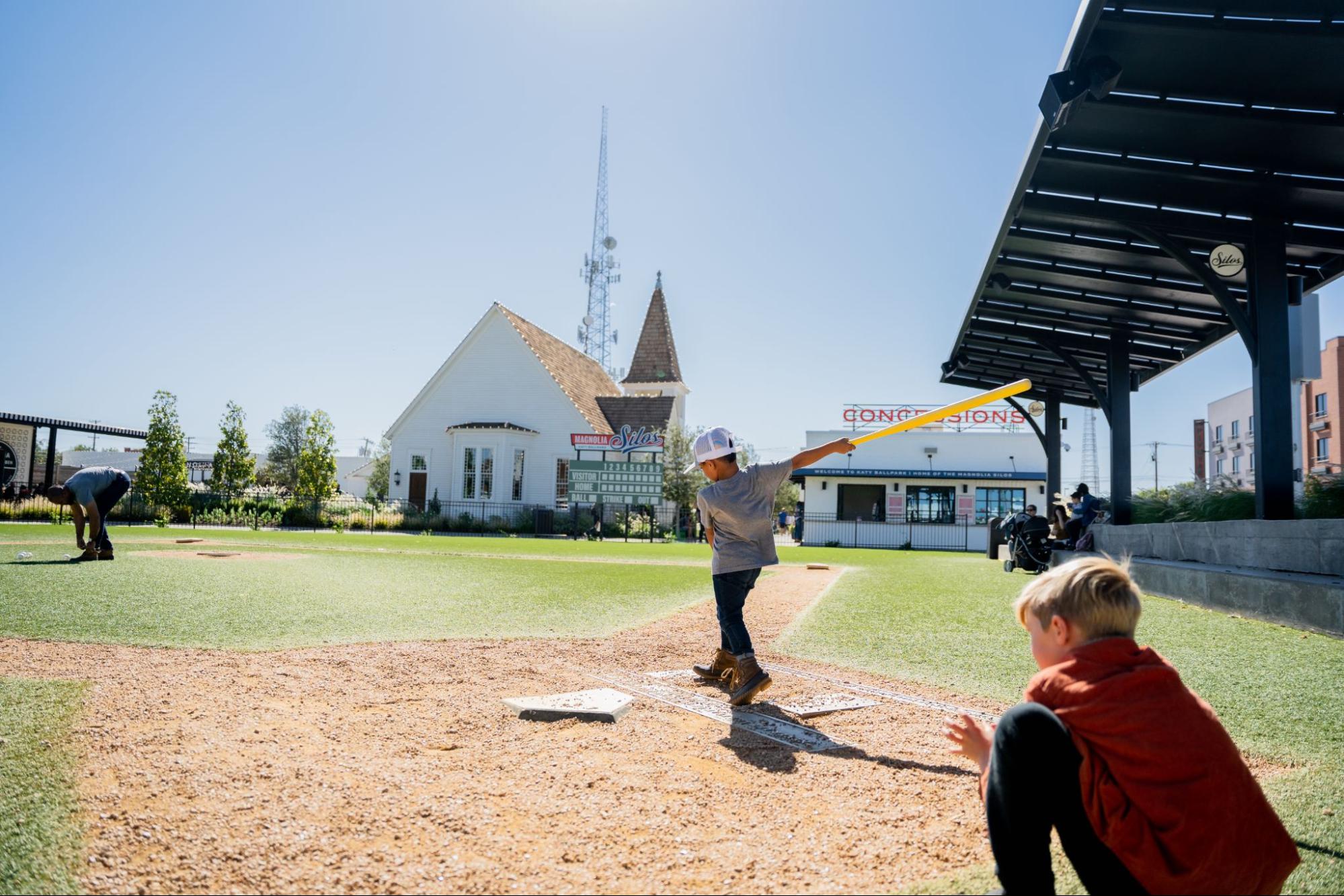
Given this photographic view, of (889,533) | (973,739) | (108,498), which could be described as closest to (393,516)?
(889,533)

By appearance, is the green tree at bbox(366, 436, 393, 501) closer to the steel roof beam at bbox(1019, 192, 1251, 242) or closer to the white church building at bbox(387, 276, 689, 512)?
the white church building at bbox(387, 276, 689, 512)

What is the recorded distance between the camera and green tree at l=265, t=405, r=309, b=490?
7362 centimetres

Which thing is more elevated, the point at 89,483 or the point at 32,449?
the point at 32,449

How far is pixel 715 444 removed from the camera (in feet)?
16.2

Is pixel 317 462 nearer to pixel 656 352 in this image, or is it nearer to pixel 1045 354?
pixel 656 352

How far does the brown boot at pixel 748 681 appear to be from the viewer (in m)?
4.59

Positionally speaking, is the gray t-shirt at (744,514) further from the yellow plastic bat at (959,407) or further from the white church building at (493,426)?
the white church building at (493,426)

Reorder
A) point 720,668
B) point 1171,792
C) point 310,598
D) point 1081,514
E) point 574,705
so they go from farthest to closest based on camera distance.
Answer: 1. point 1081,514
2. point 310,598
3. point 720,668
4. point 574,705
5. point 1171,792

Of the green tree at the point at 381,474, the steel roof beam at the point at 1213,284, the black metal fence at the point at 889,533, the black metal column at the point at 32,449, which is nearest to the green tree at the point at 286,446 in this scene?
the green tree at the point at 381,474

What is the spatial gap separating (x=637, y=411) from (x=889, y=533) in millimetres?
15004

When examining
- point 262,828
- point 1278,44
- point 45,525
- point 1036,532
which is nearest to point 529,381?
point 45,525

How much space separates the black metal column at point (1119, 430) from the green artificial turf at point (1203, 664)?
13.6 ft

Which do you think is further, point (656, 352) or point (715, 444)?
point (656, 352)

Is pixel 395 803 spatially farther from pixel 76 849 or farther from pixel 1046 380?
pixel 1046 380
